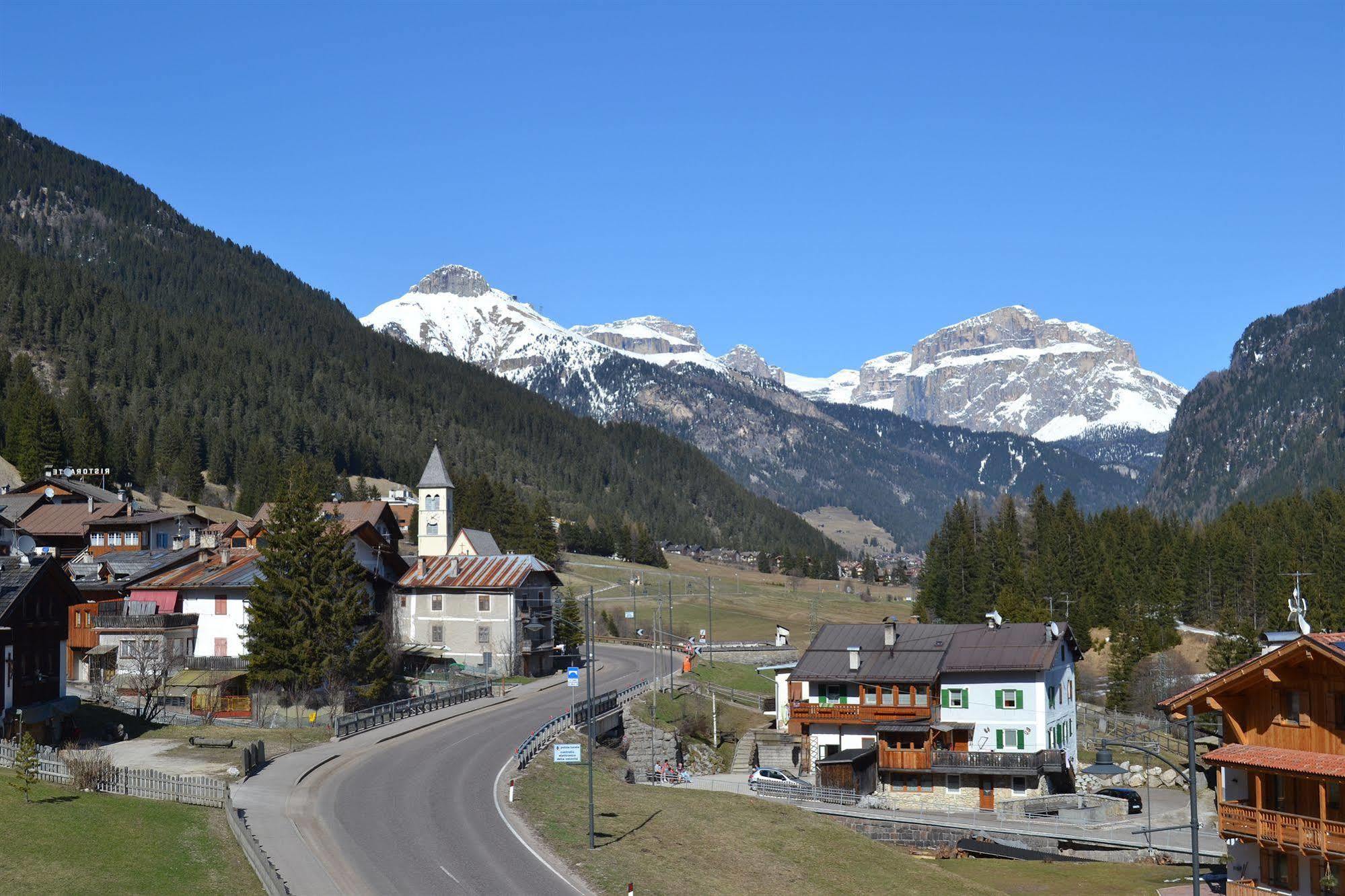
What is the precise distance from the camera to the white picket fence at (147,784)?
46812 mm

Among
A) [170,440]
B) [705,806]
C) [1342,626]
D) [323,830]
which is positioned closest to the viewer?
[323,830]

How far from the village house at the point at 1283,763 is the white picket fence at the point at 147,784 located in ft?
110

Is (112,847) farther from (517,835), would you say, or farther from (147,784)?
(517,835)

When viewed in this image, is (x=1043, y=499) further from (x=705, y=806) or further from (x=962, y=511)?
(x=705, y=806)

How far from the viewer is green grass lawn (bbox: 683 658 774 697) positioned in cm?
10569

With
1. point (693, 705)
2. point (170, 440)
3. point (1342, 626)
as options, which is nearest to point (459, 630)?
point (693, 705)

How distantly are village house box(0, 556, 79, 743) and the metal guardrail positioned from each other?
2171cm

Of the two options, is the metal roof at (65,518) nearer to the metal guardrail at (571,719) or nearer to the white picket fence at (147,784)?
the metal guardrail at (571,719)

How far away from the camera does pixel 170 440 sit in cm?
19988

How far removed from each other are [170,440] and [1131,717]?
152 m

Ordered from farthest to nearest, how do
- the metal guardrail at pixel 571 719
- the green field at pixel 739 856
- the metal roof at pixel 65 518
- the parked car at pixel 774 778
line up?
the metal roof at pixel 65 518, the parked car at pixel 774 778, the metal guardrail at pixel 571 719, the green field at pixel 739 856

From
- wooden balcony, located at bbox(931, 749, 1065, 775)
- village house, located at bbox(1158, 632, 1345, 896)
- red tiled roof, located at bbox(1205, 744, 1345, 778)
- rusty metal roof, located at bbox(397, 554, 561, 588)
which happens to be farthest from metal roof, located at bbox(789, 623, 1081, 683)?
red tiled roof, located at bbox(1205, 744, 1345, 778)

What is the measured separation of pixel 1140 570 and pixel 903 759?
298ft

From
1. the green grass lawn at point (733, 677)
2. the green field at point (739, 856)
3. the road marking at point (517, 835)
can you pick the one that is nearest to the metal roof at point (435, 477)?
the green grass lawn at point (733, 677)
